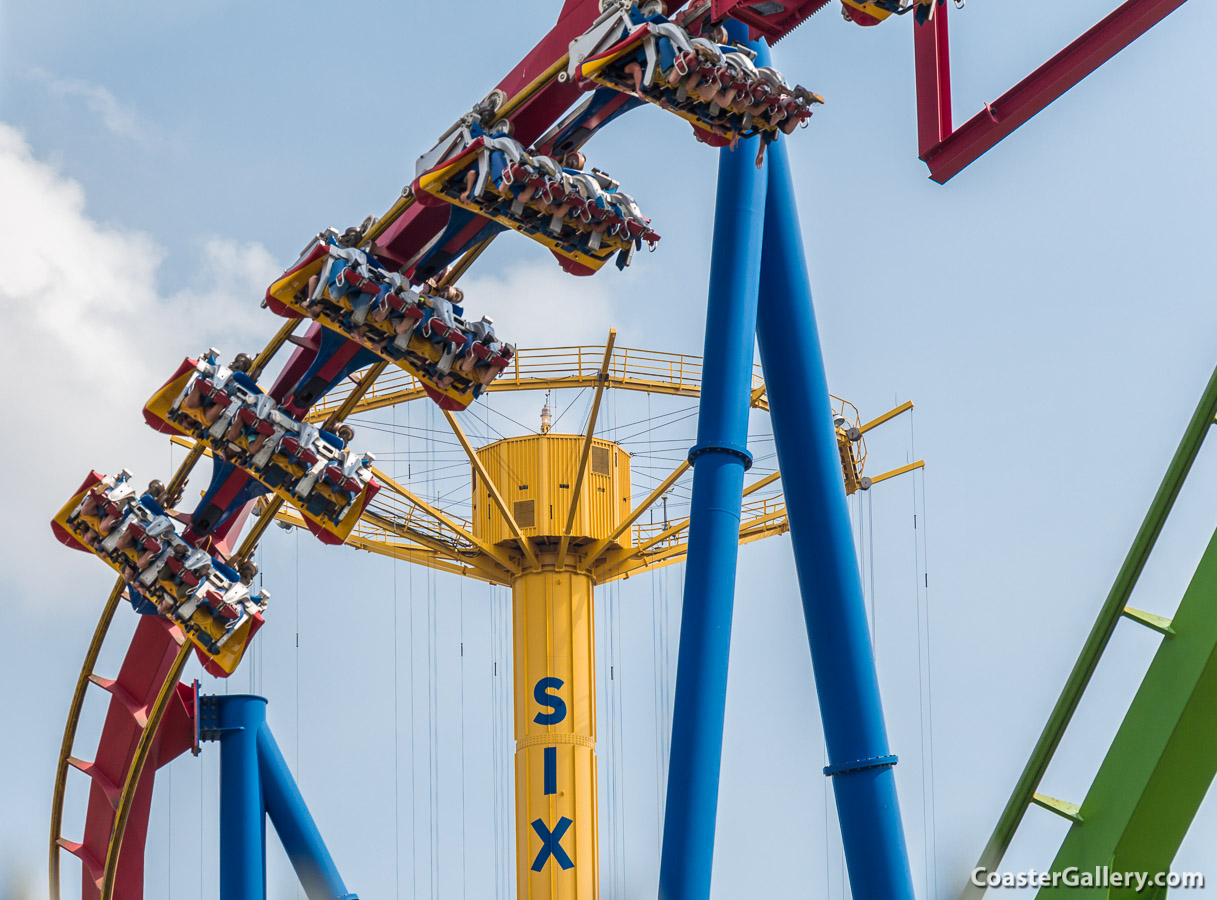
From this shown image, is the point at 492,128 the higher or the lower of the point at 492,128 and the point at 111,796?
the higher

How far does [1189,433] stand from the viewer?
6.21 m

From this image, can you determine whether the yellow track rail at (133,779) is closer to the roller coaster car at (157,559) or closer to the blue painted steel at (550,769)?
the roller coaster car at (157,559)

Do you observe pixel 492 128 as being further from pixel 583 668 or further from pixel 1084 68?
pixel 583 668

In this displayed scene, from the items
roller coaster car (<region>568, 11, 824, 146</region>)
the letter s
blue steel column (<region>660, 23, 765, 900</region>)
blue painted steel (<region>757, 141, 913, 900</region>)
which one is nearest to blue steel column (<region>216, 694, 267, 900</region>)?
the letter s

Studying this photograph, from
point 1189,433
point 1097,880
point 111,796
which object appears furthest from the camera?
point 111,796

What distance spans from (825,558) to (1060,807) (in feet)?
22.7

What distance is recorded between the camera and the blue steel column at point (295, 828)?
18.6 m

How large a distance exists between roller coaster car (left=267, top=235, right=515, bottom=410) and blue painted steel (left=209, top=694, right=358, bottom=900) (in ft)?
21.4

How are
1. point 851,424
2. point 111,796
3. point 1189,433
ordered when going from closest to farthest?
point 1189,433
point 111,796
point 851,424

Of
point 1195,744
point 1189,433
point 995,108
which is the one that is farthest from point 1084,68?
point 1195,744

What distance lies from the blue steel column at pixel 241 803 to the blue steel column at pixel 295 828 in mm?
169

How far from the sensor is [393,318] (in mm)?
12742

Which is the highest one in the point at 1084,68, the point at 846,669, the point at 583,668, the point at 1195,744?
the point at 1084,68

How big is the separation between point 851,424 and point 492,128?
11887 millimetres
